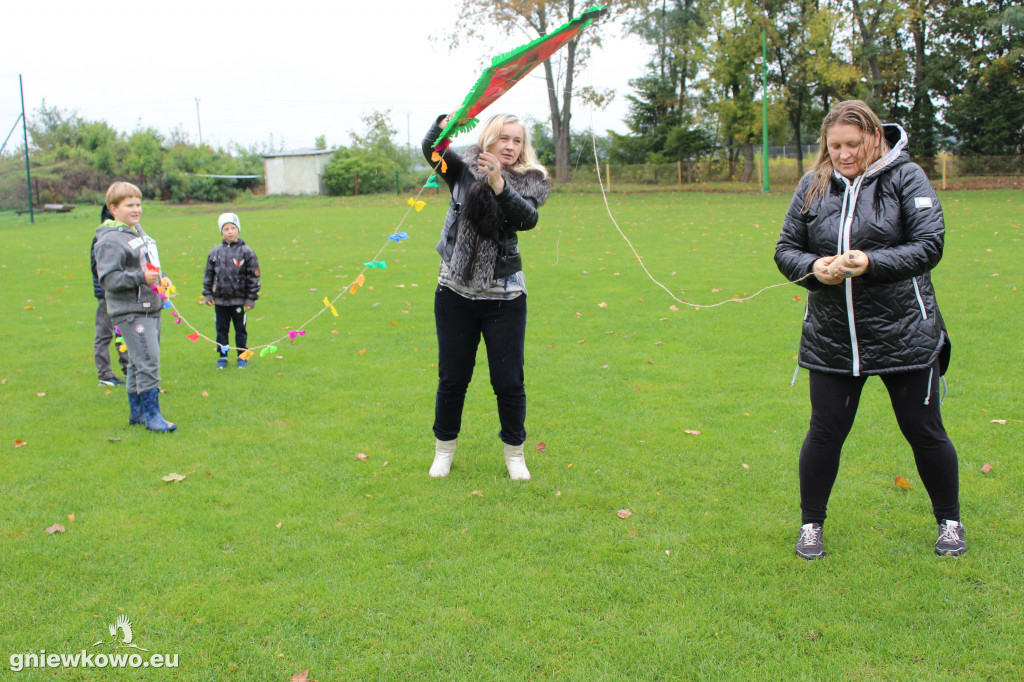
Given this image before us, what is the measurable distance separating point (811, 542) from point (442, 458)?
212cm

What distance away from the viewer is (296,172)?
147 ft

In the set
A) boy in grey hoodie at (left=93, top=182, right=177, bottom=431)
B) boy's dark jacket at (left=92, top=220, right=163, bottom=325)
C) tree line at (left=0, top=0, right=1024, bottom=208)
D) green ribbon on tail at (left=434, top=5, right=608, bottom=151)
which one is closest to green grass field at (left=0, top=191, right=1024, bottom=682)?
boy in grey hoodie at (left=93, top=182, right=177, bottom=431)

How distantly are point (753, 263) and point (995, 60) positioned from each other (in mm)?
28950

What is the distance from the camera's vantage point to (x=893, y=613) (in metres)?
3.11

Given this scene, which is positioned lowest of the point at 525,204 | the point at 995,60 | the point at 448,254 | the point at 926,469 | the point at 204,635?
the point at 204,635

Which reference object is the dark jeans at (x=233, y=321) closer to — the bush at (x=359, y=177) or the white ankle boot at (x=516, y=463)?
the white ankle boot at (x=516, y=463)

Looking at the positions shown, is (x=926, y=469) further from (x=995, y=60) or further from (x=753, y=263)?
(x=995, y=60)

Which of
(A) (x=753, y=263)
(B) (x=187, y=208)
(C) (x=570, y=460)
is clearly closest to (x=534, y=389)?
(C) (x=570, y=460)

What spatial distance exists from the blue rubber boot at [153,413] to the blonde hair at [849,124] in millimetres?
4471

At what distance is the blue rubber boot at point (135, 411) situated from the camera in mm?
5711

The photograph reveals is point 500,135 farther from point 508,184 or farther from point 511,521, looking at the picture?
point 511,521

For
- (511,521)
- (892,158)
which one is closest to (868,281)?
(892,158)

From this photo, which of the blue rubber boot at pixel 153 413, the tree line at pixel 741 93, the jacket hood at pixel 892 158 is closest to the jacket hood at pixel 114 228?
the blue rubber boot at pixel 153 413

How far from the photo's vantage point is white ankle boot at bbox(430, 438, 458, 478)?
4.65 m
